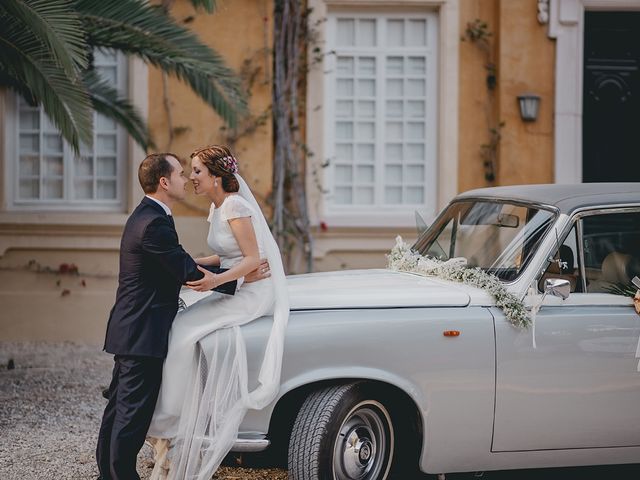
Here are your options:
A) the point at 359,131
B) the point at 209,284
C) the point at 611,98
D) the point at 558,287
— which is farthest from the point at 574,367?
the point at 611,98

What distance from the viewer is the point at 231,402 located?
16.7 ft

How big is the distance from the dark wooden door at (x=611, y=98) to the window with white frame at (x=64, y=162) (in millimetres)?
5073

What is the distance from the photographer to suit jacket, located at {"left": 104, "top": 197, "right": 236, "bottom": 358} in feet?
16.9

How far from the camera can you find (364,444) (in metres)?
5.34

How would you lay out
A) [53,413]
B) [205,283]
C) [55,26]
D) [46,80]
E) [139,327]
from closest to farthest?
[139,327] < [205,283] < [55,26] < [53,413] < [46,80]

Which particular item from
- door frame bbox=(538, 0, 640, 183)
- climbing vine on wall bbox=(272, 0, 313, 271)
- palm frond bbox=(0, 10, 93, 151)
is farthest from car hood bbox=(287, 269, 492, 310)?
door frame bbox=(538, 0, 640, 183)

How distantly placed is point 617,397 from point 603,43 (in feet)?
22.3

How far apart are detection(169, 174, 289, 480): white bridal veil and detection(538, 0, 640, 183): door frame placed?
6.58m

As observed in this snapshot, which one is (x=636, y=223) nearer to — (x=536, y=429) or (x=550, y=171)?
(x=536, y=429)

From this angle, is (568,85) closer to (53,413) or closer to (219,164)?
(53,413)

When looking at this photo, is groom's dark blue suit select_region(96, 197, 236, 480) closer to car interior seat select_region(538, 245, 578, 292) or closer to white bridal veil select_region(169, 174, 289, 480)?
white bridal veil select_region(169, 174, 289, 480)

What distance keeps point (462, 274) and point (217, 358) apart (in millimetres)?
1534

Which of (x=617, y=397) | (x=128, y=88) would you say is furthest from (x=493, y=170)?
(x=617, y=397)

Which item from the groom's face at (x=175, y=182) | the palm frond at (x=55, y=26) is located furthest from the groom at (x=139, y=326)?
the palm frond at (x=55, y=26)
